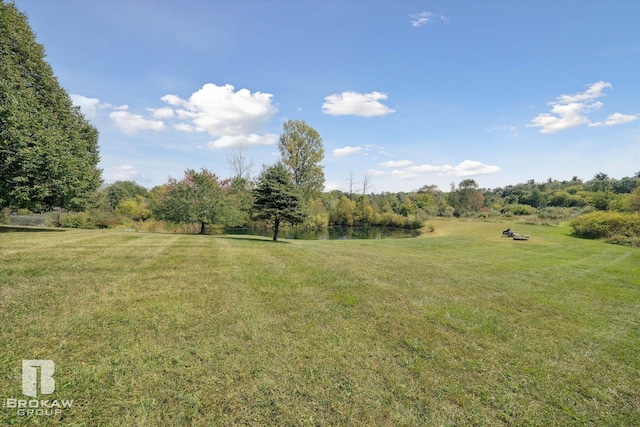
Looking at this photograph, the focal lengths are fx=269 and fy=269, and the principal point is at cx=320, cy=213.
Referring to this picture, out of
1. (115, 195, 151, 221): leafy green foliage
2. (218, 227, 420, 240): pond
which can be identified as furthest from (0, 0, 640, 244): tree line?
(115, 195, 151, 221): leafy green foliage

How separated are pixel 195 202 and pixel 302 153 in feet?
51.9

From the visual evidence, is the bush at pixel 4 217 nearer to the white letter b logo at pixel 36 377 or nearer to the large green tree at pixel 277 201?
the large green tree at pixel 277 201

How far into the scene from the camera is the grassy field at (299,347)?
329cm

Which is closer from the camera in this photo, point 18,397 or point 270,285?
point 18,397

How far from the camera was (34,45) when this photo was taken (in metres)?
15.7

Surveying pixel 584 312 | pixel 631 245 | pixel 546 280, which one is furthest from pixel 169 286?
pixel 631 245

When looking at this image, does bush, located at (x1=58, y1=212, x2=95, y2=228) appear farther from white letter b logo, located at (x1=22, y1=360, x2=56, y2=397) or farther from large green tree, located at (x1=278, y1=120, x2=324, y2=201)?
white letter b logo, located at (x1=22, y1=360, x2=56, y2=397)

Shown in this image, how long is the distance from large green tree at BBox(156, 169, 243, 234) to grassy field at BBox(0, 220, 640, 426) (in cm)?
1545

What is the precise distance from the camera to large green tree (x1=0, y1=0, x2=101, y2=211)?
38.1ft

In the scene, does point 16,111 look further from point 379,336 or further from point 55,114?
point 379,336

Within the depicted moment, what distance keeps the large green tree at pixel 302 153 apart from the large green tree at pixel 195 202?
11345mm

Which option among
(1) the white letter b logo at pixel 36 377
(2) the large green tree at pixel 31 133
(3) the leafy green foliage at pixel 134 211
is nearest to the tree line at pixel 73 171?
(2) the large green tree at pixel 31 133

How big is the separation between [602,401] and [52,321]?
8552mm

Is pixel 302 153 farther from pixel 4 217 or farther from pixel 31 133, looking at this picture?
pixel 4 217
